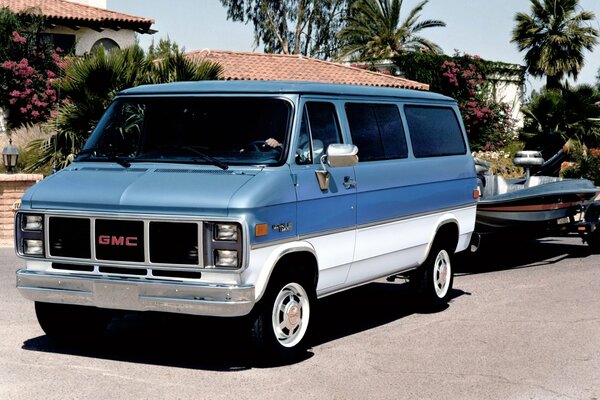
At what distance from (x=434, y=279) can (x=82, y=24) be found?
32.9 meters

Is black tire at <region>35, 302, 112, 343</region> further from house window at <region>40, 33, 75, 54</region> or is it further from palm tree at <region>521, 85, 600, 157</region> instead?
house window at <region>40, 33, 75, 54</region>

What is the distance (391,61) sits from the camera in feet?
145

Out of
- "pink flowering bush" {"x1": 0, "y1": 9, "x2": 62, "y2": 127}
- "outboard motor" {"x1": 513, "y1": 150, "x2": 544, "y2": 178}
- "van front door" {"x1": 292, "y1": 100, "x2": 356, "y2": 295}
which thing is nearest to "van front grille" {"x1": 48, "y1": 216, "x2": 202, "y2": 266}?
"van front door" {"x1": 292, "y1": 100, "x2": 356, "y2": 295}

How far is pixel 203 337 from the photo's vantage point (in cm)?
923

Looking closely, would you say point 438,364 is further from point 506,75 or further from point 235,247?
point 506,75

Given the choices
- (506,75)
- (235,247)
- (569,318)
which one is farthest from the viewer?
(506,75)

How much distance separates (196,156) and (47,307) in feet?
5.80

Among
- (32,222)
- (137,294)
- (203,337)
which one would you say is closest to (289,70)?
(203,337)

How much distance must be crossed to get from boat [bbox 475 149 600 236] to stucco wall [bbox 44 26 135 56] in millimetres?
27404

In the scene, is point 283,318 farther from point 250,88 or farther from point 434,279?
point 434,279

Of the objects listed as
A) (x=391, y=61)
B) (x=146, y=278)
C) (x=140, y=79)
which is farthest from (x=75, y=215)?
(x=391, y=61)

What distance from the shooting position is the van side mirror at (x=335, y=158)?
8.33 metres

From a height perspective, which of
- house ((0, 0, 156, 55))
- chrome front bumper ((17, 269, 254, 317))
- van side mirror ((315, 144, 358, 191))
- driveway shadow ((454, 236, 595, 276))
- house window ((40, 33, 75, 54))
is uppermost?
Answer: house ((0, 0, 156, 55))

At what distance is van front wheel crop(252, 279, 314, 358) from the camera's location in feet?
25.5
